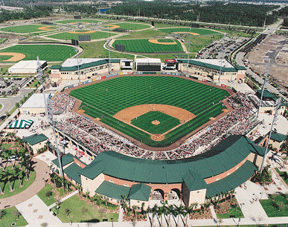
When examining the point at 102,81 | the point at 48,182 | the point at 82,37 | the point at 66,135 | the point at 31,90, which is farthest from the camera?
the point at 82,37

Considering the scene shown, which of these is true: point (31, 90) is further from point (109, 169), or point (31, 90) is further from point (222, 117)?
point (222, 117)

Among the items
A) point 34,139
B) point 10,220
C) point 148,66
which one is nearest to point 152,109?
point 34,139

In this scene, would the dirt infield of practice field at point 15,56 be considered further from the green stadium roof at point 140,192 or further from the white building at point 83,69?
the green stadium roof at point 140,192

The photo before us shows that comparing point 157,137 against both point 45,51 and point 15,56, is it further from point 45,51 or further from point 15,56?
→ point 15,56

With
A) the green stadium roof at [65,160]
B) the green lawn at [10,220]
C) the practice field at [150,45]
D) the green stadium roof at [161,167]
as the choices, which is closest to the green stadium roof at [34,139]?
the green stadium roof at [65,160]

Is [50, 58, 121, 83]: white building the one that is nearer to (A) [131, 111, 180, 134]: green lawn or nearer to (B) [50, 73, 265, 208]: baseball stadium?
(B) [50, 73, 265, 208]: baseball stadium

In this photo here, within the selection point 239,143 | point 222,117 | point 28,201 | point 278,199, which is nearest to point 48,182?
point 28,201

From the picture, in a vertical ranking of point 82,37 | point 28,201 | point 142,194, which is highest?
point 82,37
